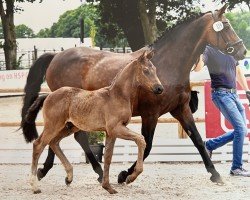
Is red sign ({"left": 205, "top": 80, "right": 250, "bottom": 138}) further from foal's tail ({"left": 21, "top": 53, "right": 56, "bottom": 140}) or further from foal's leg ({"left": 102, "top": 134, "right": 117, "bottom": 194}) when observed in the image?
foal's leg ({"left": 102, "top": 134, "right": 117, "bottom": 194})

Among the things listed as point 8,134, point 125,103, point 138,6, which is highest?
point 138,6

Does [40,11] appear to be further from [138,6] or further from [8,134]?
[8,134]

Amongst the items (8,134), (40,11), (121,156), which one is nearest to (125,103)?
(40,11)

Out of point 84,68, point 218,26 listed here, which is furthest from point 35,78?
point 218,26

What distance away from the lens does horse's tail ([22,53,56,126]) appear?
5133 millimetres

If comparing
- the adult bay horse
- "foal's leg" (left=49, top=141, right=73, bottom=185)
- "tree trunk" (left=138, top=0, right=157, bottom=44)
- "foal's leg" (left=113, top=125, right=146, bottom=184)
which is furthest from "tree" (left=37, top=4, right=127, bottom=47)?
"foal's leg" (left=49, top=141, right=73, bottom=185)

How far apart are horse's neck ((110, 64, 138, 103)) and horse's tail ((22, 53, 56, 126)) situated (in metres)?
1.01

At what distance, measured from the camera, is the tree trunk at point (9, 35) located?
4.30m

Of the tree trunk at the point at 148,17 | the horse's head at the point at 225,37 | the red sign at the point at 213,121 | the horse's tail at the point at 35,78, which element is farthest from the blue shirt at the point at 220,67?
the horse's tail at the point at 35,78

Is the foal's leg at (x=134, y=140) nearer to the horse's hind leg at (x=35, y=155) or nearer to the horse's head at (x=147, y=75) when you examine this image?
the horse's head at (x=147, y=75)

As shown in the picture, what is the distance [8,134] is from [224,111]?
10.2 feet

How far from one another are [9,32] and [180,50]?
1181 millimetres

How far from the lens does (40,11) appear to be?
4602 millimetres

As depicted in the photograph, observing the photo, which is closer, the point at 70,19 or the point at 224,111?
the point at 70,19
